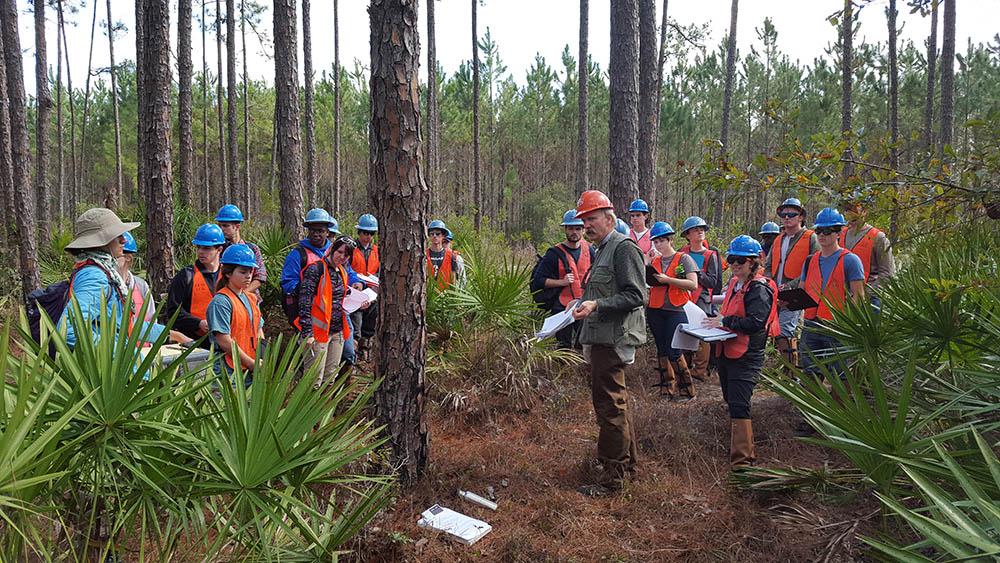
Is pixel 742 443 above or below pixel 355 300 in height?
below

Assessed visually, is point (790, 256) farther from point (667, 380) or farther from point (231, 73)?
point (231, 73)

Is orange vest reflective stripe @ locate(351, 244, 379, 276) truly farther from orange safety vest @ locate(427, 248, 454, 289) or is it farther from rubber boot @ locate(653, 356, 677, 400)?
rubber boot @ locate(653, 356, 677, 400)

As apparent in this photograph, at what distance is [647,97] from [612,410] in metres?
8.90

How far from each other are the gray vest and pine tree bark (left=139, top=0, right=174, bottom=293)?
19.4ft

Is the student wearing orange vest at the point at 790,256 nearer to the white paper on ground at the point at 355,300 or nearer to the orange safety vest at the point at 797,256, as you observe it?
the orange safety vest at the point at 797,256

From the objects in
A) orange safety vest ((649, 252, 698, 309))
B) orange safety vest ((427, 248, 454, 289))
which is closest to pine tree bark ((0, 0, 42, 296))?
orange safety vest ((427, 248, 454, 289))

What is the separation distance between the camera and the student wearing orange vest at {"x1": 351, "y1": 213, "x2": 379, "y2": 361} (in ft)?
24.5

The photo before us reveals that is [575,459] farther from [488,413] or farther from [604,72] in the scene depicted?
[604,72]

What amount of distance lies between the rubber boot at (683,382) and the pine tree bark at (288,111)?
287 inches

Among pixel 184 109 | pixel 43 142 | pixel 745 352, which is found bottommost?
pixel 745 352

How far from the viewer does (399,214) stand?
409 cm

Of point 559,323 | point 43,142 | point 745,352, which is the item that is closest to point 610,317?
point 559,323

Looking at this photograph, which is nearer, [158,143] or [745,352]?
[745,352]

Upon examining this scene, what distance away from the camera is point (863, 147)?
2975 mm
